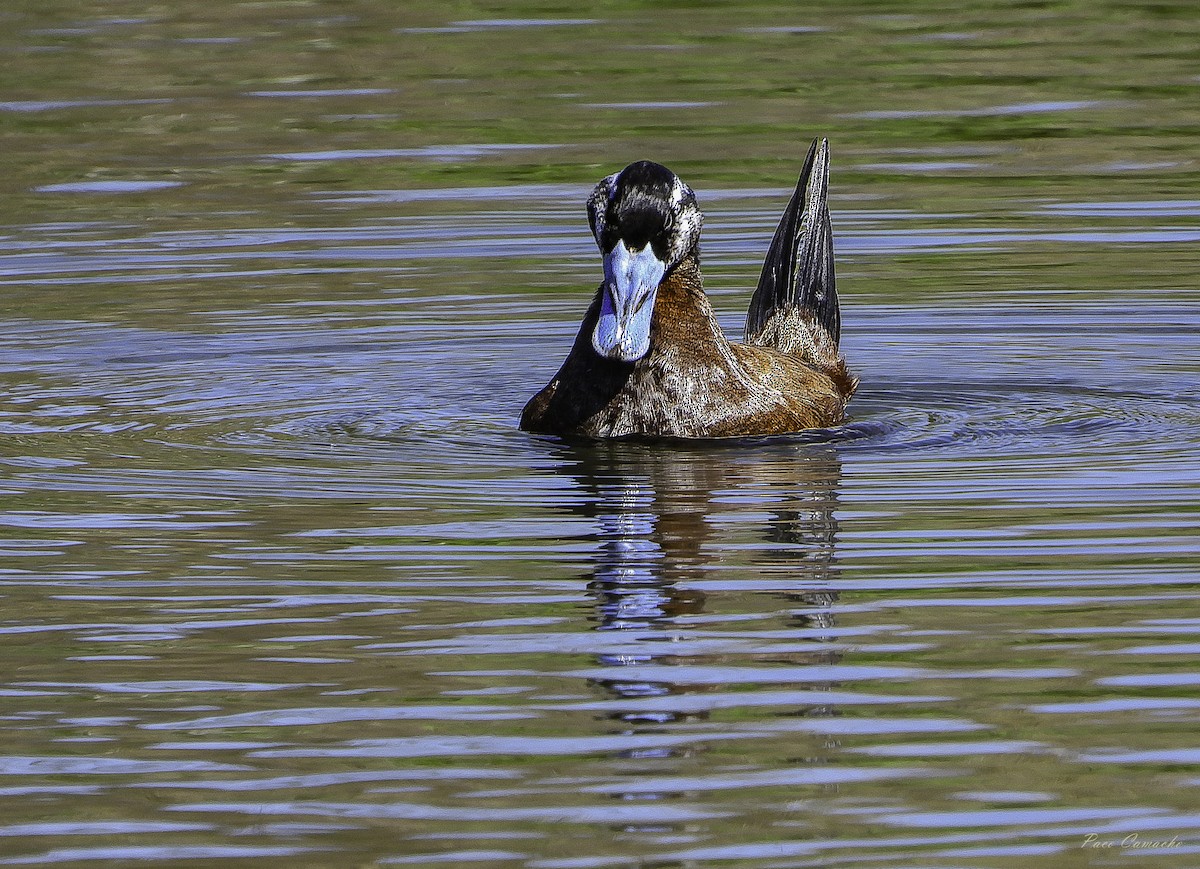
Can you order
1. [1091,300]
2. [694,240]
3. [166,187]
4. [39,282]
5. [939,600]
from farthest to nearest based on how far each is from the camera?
[166,187]
[39,282]
[1091,300]
[694,240]
[939,600]

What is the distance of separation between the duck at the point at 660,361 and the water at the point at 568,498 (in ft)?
0.66

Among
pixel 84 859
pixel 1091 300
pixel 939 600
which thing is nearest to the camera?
pixel 84 859

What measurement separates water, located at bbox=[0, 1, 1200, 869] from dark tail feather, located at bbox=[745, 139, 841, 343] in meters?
0.42

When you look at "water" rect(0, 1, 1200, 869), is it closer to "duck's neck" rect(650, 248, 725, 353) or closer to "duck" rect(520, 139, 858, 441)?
"duck" rect(520, 139, 858, 441)

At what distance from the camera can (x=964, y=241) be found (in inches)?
526

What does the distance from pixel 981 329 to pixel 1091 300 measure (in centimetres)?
76

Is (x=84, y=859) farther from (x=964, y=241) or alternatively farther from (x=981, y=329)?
(x=964, y=241)

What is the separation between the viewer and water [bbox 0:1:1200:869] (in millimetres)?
5191

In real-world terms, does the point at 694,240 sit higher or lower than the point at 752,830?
higher

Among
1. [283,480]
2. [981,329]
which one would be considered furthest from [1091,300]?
[283,480]
